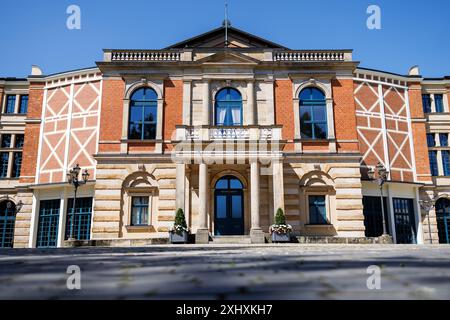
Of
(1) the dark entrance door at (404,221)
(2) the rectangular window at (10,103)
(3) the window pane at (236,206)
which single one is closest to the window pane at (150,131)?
(3) the window pane at (236,206)

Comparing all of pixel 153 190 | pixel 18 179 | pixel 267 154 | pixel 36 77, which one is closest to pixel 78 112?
pixel 36 77

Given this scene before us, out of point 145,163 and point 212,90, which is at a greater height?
point 212,90

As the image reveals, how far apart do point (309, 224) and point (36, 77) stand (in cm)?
2011

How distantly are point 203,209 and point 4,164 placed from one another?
1659 cm

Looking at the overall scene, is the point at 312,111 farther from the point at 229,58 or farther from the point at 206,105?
the point at 206,105

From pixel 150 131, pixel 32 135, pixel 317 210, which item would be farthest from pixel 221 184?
pixel 32 135

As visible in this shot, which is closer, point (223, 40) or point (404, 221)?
point (223, 40)

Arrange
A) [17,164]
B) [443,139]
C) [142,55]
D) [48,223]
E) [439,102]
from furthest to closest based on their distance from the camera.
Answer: [439,102] → [443,139] → [17,164] → [48,223] → [142,55]

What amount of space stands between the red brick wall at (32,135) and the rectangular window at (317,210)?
17.3m

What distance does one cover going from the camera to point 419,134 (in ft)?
85.0

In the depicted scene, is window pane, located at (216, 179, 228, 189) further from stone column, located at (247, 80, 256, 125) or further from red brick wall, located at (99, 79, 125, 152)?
red brick wall, located at (99, 79, 125, 152)

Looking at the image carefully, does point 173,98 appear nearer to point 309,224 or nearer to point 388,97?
point 309,224

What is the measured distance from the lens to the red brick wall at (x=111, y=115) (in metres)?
20.4

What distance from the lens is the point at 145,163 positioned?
65.9 feet
